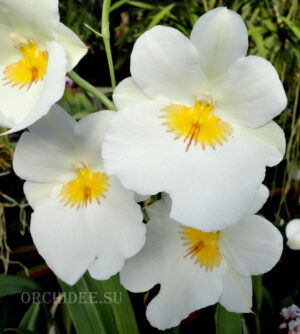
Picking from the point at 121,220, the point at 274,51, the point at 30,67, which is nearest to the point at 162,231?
the point at 121,220

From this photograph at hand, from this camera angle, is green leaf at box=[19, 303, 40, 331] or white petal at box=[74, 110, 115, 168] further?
green leaf at box=[19, 303, 40, 331]

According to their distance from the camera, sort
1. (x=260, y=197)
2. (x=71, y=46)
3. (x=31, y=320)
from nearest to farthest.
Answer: (x=71, y=46) → (x=260, y=197) → (x=31, y=320)

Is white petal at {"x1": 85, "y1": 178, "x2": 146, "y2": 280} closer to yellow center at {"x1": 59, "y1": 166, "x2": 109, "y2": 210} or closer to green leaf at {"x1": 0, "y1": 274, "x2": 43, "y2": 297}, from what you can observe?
yellow center at {"x1": 59, "y1": 166, "x2": 109, "y2": 210}

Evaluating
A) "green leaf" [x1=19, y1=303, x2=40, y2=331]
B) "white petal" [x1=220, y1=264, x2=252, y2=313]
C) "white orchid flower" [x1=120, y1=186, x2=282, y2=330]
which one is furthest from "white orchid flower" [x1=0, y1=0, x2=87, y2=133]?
"green leaf" [x1=19, y1=303, x2=40, y2=331]

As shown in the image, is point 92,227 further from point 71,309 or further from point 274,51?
point 274,51

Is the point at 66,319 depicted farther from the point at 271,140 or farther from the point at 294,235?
the point at 271,140

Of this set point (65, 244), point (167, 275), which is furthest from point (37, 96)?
point (167, 275)

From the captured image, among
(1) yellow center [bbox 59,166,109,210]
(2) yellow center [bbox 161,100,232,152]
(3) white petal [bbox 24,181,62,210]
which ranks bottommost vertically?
(3) white petal [bbox 24,181,62,210]
